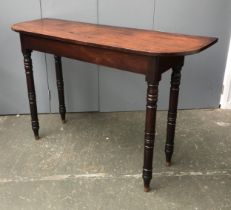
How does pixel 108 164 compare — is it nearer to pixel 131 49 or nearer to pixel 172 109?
pixel 172 109

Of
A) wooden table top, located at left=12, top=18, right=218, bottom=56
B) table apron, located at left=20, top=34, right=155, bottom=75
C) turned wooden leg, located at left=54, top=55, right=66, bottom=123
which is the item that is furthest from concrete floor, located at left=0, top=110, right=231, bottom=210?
wooden table top, located at left=12, top=18, right=218, bottom=56

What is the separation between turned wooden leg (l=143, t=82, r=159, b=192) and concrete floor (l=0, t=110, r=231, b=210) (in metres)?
0.13

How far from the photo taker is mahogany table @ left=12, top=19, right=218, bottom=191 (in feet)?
4.65

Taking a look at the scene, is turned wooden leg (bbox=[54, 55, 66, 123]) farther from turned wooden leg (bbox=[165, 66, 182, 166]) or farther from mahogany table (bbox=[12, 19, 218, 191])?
turned wooden leg (bbox=[165, 66, 182, 166])

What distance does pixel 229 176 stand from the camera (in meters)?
Answer: 1.87

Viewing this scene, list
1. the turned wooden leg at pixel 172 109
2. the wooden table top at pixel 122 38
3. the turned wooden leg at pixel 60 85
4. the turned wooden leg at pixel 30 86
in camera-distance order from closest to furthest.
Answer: the wooden table top at pixel 122 38 → the turned wooden leg at pixel 172 109 → the turned wooden leg at pixel 30 86 → the turned wooden leg at pixel 60 85

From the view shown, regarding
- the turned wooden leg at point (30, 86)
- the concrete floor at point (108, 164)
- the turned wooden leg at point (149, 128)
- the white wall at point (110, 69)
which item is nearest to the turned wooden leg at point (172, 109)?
the concrete floor at point (108, 164)

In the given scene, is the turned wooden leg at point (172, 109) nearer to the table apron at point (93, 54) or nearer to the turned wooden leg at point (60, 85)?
the table apron at point (93, 54)

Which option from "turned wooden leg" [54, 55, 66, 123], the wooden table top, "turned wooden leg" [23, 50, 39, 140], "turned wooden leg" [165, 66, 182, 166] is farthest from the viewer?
"turned wooden leg" [54, 55, 66, 123]

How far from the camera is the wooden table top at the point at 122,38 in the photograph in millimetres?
1404

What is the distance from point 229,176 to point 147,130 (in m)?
0.69

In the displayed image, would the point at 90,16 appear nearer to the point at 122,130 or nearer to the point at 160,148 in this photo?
the point at 122,130

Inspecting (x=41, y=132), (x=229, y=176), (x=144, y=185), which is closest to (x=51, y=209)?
(x=144, y=185)

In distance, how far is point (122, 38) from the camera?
162cm
